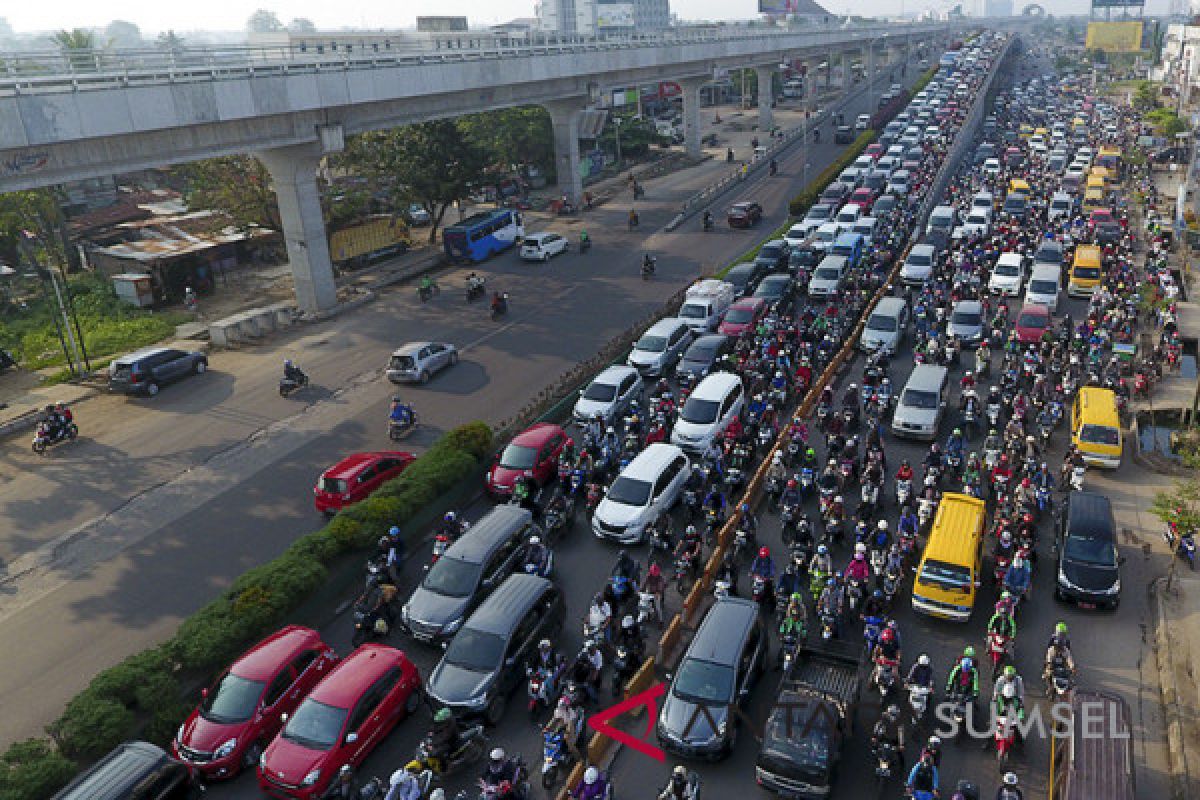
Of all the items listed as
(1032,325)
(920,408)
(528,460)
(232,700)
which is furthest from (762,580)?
(1032,325)

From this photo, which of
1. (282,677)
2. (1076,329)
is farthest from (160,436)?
(1076,329)

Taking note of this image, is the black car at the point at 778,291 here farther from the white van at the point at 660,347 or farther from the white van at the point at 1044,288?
the white van at the point at 1044,288

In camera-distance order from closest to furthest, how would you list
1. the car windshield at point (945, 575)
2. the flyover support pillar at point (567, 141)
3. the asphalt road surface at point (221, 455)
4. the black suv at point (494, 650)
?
the black suv at point (494, 650), the car windshield at point (945, 575), the asphalt road surface at point (221, 455), the flyover support pillar at point (567, 141)

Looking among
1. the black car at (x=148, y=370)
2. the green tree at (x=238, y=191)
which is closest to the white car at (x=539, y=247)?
the green tree at (x=238, y=191)

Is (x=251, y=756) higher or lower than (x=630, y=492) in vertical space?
lower

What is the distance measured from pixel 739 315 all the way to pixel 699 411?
8462 millimetres

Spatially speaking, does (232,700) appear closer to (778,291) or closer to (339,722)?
(339,722)

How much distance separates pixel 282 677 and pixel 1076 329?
28.2 meters

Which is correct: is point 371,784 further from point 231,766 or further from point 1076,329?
point 1076,329

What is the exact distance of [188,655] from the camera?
1535 centimetres

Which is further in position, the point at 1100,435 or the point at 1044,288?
the point at 1044,288

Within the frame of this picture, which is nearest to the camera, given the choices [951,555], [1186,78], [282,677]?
[282,677]

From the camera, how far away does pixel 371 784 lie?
1300 cm

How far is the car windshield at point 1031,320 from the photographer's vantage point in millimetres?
29141
